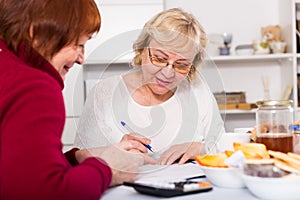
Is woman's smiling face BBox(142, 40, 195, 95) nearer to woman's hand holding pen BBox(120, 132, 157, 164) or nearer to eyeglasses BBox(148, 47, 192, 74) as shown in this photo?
eyeglasses BBox(148, 47, 192, 74)

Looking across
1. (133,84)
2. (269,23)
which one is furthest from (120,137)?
(269,23)

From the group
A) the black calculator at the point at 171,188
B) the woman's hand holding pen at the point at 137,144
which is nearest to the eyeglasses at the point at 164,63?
the woman's hand holding pen at the point at 137,144

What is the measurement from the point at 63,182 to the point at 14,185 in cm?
8

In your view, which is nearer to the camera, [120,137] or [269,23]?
[120,137]

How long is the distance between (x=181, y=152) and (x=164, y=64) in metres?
0.26

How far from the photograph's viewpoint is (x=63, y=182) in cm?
78

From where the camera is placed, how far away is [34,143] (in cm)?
75

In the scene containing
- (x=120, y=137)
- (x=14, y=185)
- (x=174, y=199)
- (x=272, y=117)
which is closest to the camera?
(x=14, y=185)

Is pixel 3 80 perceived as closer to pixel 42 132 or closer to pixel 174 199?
pixel 42 132

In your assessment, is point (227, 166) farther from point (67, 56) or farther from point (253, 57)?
point (253, 57)

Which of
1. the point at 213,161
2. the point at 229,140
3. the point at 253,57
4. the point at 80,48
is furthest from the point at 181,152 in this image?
the point at 253,57

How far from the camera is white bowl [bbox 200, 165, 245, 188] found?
3.01 feet

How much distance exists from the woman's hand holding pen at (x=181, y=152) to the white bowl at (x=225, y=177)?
1.01 feet

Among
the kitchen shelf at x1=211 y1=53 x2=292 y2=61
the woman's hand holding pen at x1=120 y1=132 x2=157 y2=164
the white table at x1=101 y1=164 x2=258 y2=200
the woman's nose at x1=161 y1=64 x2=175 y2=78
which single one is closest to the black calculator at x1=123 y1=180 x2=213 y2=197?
the white table at x1=101 y1=164 x2=258 y2=200
